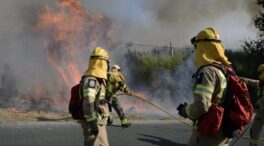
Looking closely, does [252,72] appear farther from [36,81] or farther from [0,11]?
[0,11]

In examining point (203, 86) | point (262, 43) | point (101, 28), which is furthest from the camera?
point (262, 43)

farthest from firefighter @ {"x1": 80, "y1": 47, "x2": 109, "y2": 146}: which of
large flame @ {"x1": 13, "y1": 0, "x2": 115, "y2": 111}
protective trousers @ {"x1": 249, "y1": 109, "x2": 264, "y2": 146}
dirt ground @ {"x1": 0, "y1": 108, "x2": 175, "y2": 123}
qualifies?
large flame @ {"x1": 13, "y1": 0, "x2": 115, "y2": 111}

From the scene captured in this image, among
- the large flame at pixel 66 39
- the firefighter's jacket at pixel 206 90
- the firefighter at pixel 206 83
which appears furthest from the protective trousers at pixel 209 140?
the large flame at pixel 66 39

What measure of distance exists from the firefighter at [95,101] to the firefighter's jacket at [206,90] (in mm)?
1440

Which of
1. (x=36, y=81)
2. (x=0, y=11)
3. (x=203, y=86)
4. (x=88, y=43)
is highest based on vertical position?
(x=0, y=11)

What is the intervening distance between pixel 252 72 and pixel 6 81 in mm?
10999

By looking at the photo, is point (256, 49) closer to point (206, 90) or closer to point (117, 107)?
point (117, 107)

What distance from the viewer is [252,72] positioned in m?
20.4

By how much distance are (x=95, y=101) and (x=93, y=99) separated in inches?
3.8

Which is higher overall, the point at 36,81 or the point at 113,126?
the point at 36,81

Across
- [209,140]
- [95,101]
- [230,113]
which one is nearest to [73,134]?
[95,101]

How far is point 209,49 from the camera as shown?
406 centimetres

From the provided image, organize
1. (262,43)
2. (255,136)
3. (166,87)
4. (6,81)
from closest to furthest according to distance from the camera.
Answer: (255,136)
(6,81)
(166,87)
(262,43)

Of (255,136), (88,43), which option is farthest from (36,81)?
(255,136)
